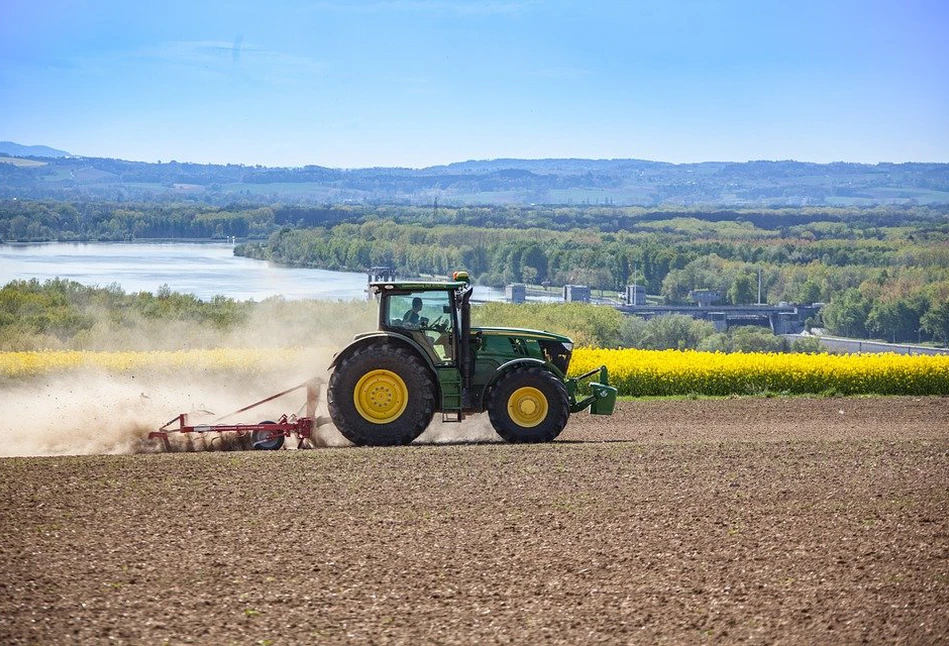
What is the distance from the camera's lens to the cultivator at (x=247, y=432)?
15.5m

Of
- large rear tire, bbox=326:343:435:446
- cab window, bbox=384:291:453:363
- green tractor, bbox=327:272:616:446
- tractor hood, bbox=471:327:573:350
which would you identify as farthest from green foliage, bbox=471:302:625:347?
large rear tire, bbox=326:343:435:446

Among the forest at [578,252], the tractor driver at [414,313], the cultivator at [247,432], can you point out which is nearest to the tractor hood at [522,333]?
the tractor driver at [414,313]

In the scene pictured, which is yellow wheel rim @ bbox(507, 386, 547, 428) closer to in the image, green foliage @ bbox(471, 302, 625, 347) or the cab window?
the cab window

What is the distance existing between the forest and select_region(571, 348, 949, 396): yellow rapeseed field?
32.5 meters

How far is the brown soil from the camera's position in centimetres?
814

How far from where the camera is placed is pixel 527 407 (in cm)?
1583

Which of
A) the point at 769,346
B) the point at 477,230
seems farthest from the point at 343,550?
the point at 477,230

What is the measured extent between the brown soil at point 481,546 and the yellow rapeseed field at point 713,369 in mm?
10929

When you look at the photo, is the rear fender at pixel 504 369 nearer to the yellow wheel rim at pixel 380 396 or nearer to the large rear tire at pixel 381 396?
the large rear tire at pixel 381 396

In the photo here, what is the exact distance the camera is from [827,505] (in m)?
11.7

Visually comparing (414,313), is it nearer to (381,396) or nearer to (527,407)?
(381,396)

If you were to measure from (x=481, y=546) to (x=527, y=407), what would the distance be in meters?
5.78

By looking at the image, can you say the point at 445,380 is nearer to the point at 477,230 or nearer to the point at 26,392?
the point at 26,392

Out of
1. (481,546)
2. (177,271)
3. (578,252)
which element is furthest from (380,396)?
(578,252)
